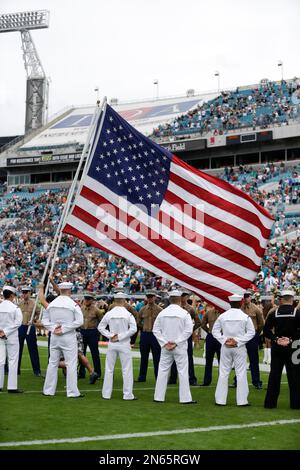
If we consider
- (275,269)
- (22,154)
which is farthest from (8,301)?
(22,154)

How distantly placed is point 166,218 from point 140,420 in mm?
4236

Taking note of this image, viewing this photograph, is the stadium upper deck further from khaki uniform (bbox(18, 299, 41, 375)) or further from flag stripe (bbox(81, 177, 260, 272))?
flag stripe (bbox(81, 177, 260, 272))

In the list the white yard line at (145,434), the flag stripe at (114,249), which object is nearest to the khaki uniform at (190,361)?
the flag stripe at (114,249)

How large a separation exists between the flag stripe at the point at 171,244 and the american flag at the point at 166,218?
0.7 inches

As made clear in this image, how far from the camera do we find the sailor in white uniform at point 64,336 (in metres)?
10.4

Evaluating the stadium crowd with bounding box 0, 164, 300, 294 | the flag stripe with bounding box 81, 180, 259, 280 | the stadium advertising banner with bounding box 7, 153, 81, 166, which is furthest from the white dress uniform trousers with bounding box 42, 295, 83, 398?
the stadium advertising banner with bounding box 7, 153, 81, 166

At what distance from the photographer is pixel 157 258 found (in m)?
11.3

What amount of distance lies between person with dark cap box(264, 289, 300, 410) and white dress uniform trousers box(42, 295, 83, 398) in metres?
2.94

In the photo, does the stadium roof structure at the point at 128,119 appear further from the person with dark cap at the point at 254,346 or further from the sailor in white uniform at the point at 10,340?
the sailor in white uniform at the point at 10,340

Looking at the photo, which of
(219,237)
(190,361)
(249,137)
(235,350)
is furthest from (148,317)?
(249,137)

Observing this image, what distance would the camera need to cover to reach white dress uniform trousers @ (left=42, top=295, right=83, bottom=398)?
10445 millimetres

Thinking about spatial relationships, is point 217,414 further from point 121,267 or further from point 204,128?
point 204,128

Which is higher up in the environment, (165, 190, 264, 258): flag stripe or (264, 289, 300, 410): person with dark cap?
(165, 190, 264, 258): flag stripe

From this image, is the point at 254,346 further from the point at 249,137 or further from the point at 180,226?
the point at 249,137
